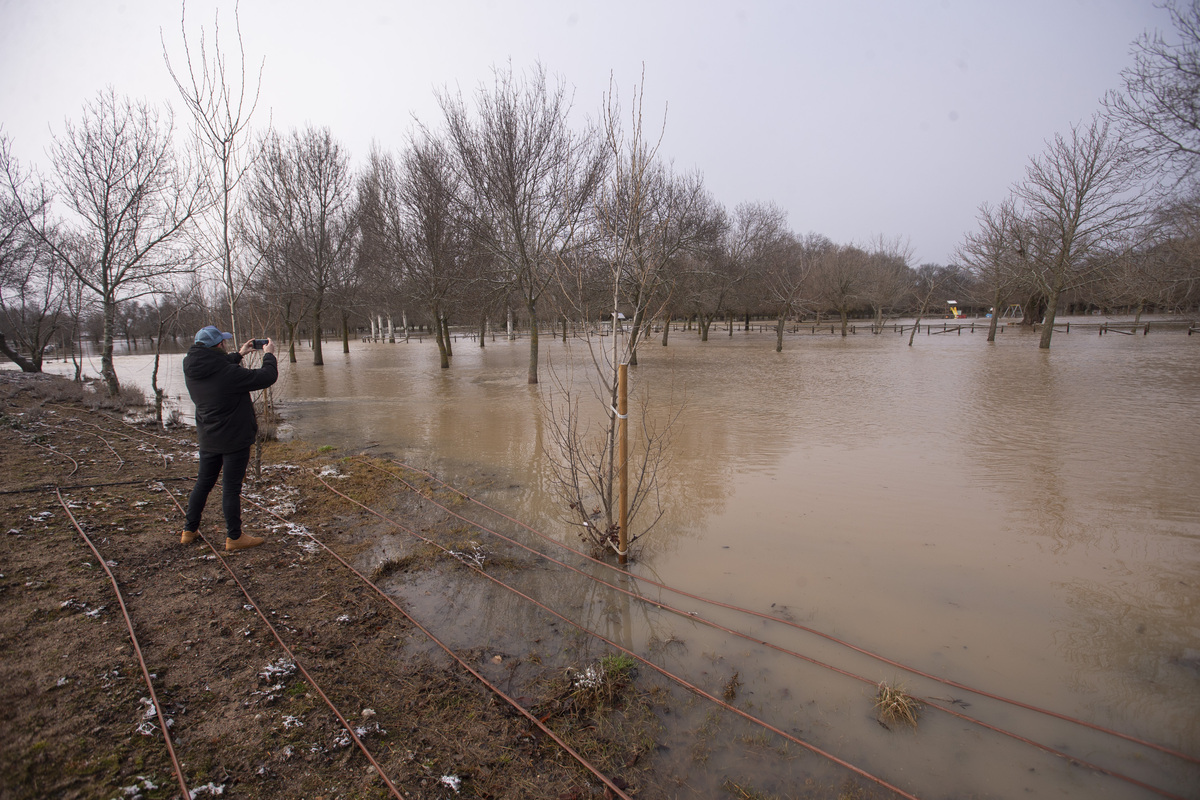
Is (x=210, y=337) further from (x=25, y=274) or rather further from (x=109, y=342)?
(x=25, y=274)

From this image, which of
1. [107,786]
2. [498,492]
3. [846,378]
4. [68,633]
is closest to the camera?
[107,786]

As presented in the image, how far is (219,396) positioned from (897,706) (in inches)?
195

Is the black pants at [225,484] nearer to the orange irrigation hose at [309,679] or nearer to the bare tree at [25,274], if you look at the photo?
the orange irrigation hose at [309,679]

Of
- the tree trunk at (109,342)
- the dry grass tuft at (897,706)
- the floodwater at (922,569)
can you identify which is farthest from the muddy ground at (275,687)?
the tree trunk at (109,342)

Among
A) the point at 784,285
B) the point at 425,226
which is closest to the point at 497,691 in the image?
the point at 425,226

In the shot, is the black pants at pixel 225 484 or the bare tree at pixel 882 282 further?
the bare tree at pixel 882 282

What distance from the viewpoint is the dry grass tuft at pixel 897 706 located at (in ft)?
9.50

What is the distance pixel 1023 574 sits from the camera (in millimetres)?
4508

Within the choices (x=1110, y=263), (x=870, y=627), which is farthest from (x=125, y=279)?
(x=1110, y=263)

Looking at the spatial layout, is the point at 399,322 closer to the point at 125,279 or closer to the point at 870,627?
the point at 125,279

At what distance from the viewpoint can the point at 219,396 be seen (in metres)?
4.11

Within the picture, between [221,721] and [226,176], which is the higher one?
[226,176]

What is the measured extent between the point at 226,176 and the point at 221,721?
588cm

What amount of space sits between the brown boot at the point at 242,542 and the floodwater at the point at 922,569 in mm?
1852
